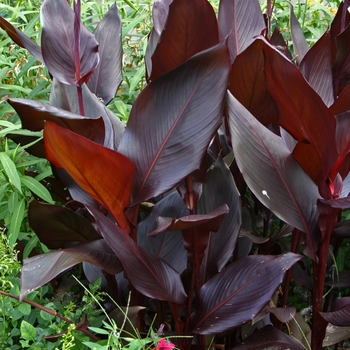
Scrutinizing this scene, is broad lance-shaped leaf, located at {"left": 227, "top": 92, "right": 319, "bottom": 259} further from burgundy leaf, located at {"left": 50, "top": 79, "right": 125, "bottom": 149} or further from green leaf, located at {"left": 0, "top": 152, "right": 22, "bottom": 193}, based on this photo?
green leaf, located at {"left": 0, "top": 152, "right": 22, "bottom": 193}

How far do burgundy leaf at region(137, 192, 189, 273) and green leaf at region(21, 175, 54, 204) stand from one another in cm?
30

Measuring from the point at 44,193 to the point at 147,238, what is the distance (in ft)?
1.13

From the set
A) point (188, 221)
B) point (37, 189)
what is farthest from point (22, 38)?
point (188, 221)

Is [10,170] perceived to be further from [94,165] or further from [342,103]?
[342,103]

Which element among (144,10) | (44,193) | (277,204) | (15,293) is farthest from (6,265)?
(144,10)

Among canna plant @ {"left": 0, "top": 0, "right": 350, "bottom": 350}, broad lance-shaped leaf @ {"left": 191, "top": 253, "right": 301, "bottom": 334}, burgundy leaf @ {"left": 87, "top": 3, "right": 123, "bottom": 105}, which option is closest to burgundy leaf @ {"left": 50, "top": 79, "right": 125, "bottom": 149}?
canna plant @ {"left": 0, "top": 0, "right": 350, "bottom": 350}

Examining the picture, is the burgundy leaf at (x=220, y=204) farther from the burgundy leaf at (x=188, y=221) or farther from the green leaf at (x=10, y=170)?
the green leaf at (x=10, y=170)

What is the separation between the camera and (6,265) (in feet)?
4.22

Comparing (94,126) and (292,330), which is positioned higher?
(94,126)

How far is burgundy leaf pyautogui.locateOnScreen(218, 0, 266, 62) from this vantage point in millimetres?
1505

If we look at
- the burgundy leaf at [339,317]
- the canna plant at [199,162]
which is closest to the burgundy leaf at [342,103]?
the canna plant at [199,162]

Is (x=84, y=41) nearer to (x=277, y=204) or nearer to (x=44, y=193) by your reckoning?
(x=44, y=193)

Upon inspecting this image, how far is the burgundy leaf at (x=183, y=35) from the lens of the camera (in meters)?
1.14

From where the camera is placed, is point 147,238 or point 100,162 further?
point 147,238
